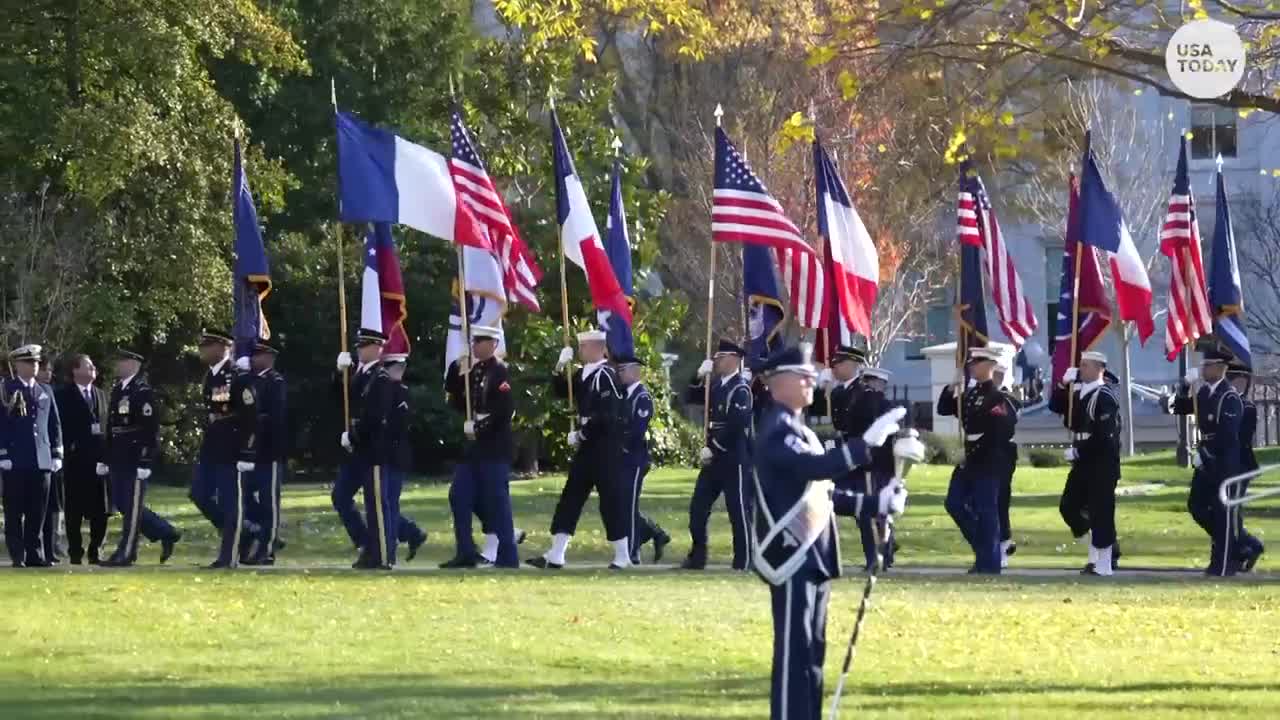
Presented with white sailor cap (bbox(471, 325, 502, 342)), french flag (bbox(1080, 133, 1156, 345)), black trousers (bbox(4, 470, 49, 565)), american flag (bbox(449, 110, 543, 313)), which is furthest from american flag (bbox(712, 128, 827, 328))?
black trousers (bbox(4, 470, 49, 565))

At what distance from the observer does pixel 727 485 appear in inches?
824

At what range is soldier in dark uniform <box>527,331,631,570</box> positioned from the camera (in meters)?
20.9

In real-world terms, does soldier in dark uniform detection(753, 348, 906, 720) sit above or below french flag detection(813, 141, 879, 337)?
below

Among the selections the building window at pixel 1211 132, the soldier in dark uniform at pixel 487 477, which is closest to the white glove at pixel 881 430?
the soldier in dark uniform at pixel 487 477

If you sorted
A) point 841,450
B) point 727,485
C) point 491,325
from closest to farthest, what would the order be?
point 841,450
point 727,485
point 491,325

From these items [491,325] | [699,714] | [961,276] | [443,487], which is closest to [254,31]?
[443,487]

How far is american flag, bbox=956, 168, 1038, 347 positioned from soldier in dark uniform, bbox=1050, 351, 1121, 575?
8.63ft

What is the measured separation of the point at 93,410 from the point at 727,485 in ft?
20.0

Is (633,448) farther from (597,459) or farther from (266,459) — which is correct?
(266,459)

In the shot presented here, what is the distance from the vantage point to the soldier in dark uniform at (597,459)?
2092 centimetres

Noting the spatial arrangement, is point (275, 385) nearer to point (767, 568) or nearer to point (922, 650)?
point (922, 650)

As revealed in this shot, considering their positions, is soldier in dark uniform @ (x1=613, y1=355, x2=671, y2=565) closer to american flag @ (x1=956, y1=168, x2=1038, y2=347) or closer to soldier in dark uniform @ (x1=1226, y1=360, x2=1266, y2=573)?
american flag @ (x1=956, y1=168, x2=1038, y2=347)

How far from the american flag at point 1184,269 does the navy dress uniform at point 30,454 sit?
37.3 ft

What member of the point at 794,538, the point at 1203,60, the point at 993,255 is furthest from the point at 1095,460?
the point at 794,538
